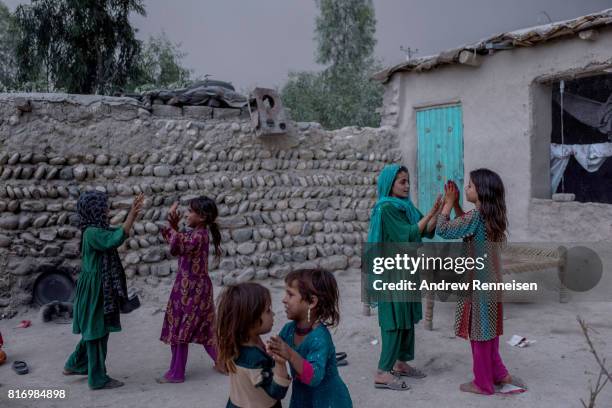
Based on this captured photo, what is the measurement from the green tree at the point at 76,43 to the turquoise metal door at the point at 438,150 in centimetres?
1020

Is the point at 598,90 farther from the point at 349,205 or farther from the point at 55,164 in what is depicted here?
the point at 55,164

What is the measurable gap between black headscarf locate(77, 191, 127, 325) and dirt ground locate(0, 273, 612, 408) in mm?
559

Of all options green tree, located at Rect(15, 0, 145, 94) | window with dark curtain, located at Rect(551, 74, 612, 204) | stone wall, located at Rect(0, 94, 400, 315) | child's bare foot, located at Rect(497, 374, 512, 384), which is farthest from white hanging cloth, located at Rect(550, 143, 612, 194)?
green tree, located at Rect(15, 0, 145, 94)

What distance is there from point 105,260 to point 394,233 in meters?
1.86

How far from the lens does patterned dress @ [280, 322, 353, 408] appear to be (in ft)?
7.01

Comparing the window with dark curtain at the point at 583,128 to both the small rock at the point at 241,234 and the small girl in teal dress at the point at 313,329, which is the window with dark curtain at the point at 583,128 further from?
the small girl in teal dress at the point at 313,329

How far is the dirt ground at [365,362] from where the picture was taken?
3.48 meters


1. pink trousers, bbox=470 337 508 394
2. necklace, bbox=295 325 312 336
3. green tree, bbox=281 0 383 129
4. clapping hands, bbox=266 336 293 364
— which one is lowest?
pink trousers, bbox=470 337 508 394

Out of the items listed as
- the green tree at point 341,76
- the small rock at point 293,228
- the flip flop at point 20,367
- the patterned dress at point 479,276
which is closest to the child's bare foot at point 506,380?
the patterned dress at point 479,276

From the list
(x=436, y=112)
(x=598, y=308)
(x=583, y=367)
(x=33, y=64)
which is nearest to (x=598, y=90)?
(x=436, y=112)

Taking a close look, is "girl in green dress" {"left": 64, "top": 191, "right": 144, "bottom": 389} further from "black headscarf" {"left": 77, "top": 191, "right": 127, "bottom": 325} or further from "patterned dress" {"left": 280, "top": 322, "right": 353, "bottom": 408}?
"patterned dress" {"left": 280, "top": 322, "right": 353, "bottom": 408}

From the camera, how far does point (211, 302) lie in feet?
13.0

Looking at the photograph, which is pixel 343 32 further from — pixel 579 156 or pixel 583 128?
pixel 579 156

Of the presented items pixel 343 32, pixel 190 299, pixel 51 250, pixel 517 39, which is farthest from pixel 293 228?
pixel 343 32
